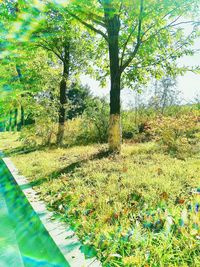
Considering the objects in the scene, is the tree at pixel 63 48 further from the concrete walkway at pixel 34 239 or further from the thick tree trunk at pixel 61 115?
the concrete walkway at pixel 34 239

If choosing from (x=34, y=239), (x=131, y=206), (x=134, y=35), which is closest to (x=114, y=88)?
(x=134, y=35)

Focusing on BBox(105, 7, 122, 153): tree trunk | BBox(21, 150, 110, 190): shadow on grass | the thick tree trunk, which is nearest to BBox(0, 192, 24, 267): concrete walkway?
BBox(21, 150, 110, 190): shadow on grass

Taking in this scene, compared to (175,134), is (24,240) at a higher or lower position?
lower

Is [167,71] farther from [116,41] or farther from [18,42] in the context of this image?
[18,42]

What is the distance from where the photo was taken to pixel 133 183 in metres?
5.24

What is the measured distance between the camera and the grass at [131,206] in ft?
9.35

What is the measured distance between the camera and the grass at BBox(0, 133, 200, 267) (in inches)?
112

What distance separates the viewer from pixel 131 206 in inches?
163

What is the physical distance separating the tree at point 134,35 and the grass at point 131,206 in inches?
119

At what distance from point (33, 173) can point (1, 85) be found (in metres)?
8.98

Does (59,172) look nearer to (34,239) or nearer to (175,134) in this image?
(34,239)

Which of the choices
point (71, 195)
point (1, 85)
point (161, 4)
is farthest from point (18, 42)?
point (71, 195)

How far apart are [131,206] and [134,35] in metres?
7.23

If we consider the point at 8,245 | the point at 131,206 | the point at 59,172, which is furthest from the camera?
the point at 59,172
